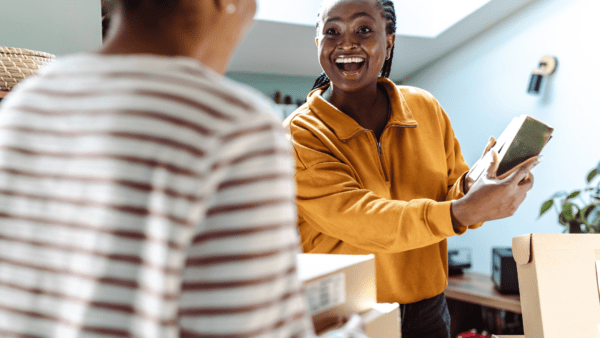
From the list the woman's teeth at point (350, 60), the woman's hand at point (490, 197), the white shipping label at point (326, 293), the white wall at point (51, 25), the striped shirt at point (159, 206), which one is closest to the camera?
the striped shirt at point (159, 206)

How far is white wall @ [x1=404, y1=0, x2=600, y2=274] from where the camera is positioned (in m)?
2.55

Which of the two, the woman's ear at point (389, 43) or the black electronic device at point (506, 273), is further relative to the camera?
the black electronic device at point (506, 273)

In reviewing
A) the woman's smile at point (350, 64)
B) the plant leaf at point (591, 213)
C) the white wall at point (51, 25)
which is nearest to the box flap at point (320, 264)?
the woman's smile at point (350, 64)

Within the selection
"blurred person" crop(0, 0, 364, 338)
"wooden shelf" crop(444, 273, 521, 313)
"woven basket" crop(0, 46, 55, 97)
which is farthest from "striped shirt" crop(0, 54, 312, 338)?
"wooden shelf" crop(444, 273, 521, 313)

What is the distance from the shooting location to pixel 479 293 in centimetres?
250

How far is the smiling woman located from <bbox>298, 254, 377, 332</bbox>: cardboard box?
0.27 metres

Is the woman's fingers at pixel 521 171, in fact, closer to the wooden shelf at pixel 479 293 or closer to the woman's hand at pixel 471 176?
the woman's hand at pixel 471 176

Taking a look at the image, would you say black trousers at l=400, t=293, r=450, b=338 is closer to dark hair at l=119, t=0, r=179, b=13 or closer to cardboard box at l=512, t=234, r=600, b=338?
cardboard box at l=512, t=234, r=600, b=338

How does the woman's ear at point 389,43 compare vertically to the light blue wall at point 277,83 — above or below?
below

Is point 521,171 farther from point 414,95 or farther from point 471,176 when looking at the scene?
point 414,95

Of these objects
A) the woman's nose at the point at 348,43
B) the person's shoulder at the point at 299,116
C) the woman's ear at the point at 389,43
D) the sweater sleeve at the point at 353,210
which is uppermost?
the woman's ear at the point at 389,43

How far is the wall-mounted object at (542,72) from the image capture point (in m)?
2.70

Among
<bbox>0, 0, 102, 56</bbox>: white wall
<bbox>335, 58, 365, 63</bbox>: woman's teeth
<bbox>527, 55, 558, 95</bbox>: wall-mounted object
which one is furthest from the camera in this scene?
<bbox>527, 55, 558, 95</bbox>: wall-mounted object

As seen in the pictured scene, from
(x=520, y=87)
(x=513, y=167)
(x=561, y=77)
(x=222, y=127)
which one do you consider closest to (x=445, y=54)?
(x=520, y=87)
